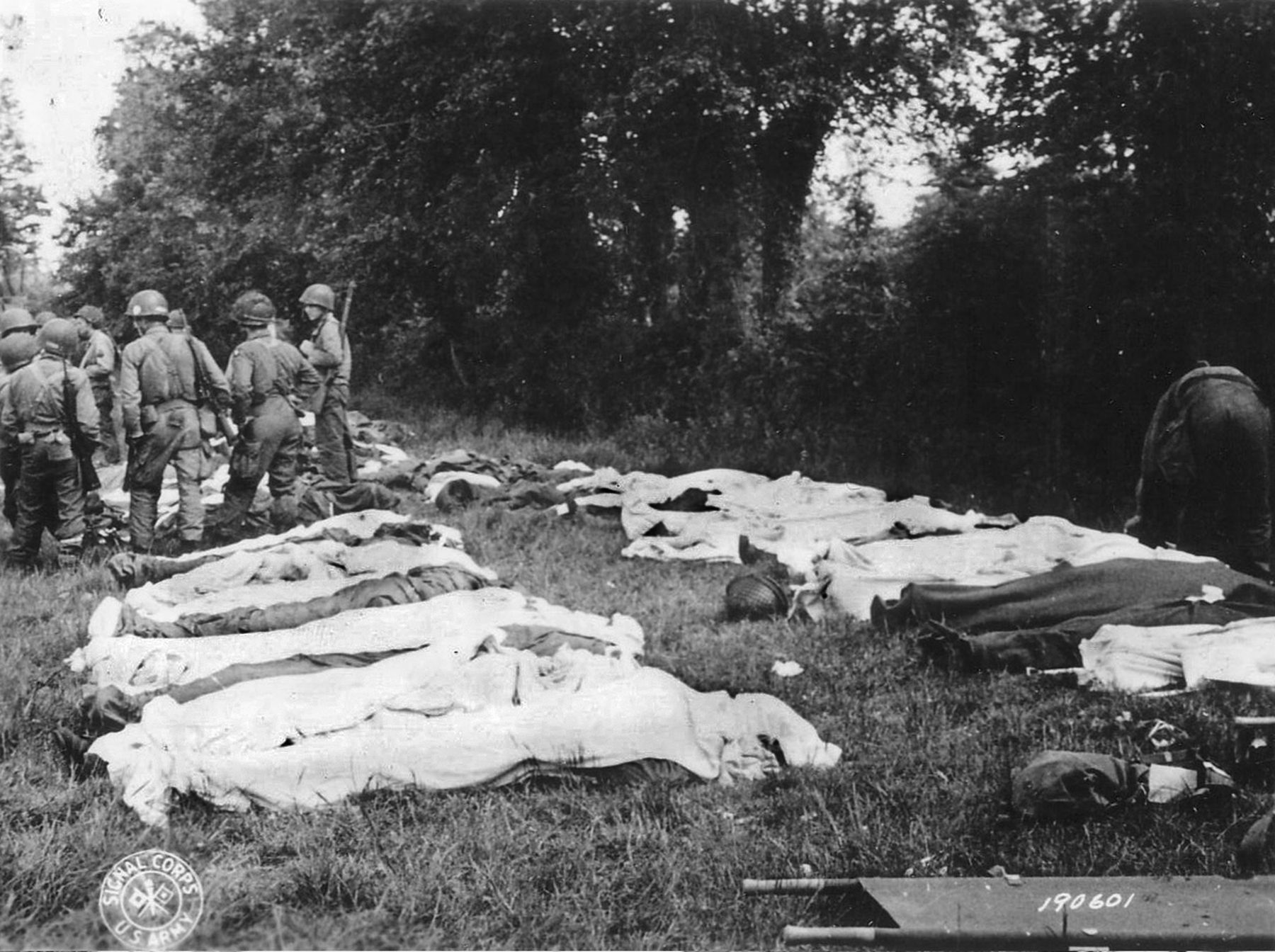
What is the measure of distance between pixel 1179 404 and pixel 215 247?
21999 millimetres

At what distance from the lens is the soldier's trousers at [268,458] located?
10.2m

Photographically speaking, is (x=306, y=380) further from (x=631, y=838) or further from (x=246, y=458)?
(x=631, y=838)

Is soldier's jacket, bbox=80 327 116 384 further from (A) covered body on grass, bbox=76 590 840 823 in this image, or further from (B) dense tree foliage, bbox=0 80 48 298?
(B) dense tree foliage, bbox=0 80 48 298

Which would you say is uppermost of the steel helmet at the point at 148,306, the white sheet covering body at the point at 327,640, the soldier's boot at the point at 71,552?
the steel helmet at the point at 148,306

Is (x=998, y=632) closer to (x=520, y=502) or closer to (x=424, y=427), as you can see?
(x=520, y=502)

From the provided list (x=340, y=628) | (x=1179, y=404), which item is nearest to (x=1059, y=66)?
(x=1179, y=404)

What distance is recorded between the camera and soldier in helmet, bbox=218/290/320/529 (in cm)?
1020

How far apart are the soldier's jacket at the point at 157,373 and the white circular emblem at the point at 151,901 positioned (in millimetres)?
6451

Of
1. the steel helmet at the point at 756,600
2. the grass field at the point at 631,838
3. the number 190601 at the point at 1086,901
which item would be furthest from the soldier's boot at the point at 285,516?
the number 190601 at the point at 1086,901

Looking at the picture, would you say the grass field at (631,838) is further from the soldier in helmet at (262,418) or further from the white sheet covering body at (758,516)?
the soldier in helmet at (262,418)

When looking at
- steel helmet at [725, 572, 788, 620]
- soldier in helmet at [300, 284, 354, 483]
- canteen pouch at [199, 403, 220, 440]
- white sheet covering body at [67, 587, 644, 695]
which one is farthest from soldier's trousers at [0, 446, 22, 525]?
steel helmet at [725, 572, 788, 620]

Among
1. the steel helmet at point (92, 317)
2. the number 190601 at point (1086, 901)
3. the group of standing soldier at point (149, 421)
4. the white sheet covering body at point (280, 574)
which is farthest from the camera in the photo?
the steel helmet at point (92, 317)

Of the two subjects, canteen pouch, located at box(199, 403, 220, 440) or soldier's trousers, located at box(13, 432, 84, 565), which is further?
canteen pouch, located at box(199, 403, 220, 440)

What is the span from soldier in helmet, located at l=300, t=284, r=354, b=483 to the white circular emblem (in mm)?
8439
